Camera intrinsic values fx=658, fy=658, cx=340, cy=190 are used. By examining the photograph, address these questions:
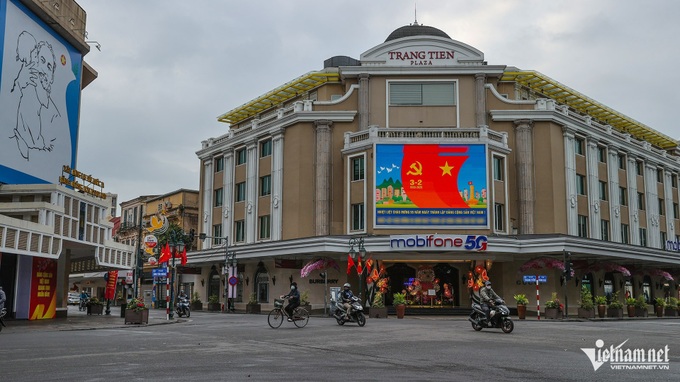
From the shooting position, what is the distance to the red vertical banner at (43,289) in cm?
3419

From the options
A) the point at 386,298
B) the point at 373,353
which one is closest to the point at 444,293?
the point at 386,298

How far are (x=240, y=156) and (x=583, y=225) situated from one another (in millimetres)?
28432

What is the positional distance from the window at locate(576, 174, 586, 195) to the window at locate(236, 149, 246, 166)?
26959 millimetres

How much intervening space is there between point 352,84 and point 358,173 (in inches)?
319

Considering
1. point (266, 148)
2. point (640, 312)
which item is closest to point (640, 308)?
point (640, 312)

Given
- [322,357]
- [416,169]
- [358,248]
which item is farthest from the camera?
[416,169]

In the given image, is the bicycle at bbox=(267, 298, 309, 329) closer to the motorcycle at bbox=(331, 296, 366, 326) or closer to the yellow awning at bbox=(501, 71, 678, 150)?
the motorcycle at bbox=(331, 296, 366, 326)

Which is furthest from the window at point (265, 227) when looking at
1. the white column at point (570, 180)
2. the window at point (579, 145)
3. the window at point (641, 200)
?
the window at point (641, 200)

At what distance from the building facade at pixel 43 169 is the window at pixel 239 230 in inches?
535

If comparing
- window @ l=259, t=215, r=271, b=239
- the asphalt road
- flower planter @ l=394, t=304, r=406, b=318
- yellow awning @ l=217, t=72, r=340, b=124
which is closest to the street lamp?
flower planter @ l=394, t=304, r=406, b=318

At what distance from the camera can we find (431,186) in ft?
144

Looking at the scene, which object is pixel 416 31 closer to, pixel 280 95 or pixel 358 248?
pixel 280 95

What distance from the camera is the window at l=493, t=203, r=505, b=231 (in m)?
45.5

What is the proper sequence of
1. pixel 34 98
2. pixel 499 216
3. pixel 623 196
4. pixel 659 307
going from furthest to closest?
pixel 623 196
pixel 659 307
pixel 499 216
pixel 34 98
